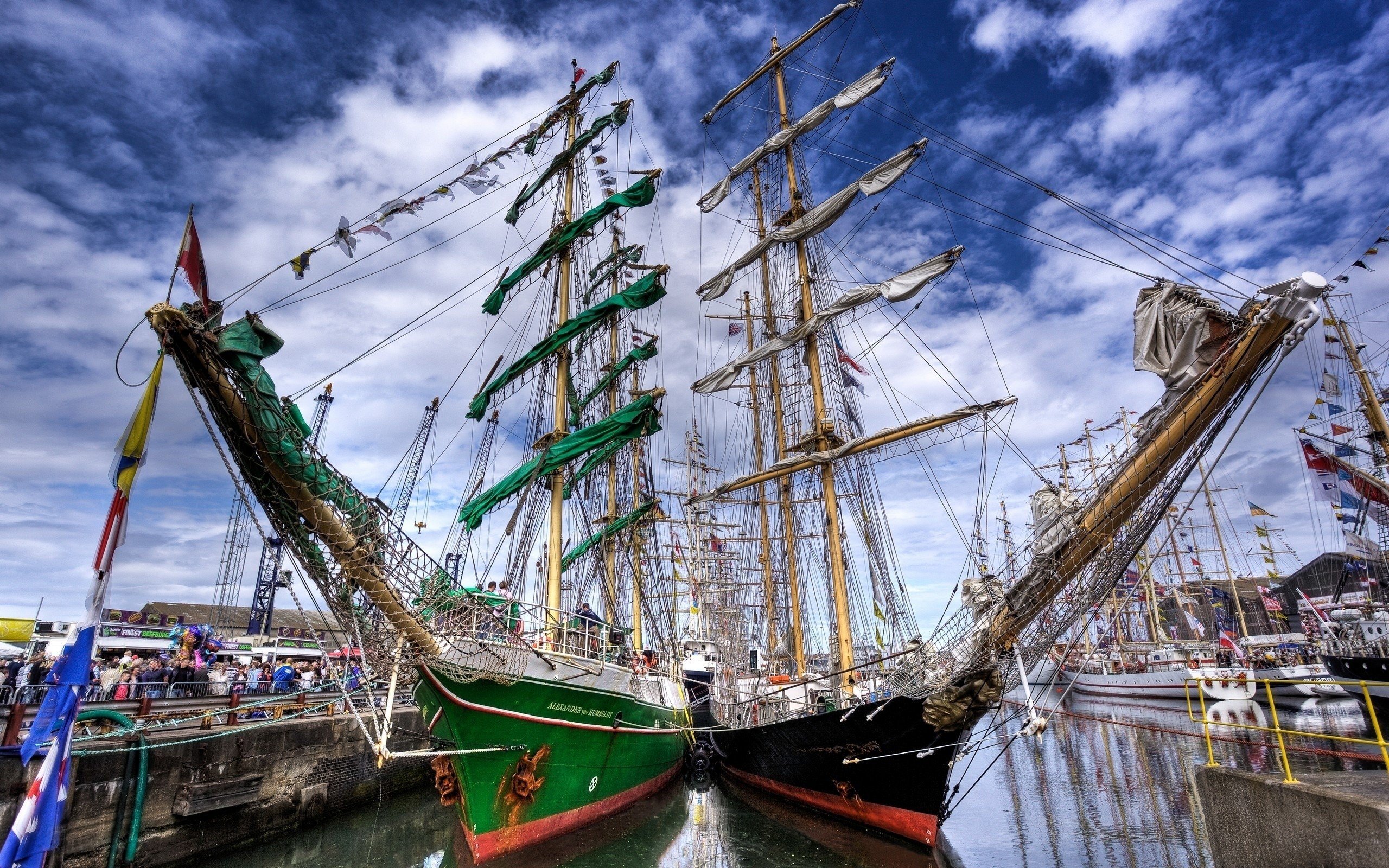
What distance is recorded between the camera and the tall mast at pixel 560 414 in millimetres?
14578

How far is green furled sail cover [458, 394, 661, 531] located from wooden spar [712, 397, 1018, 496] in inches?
171

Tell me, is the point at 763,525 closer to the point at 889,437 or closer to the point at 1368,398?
the point at 889,437

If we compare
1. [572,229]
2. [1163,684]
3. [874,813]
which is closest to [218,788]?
[874,813]

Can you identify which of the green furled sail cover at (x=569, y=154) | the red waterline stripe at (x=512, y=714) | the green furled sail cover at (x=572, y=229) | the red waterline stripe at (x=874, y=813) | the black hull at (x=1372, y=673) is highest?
the green furled sail cover at (x=569, y=154)

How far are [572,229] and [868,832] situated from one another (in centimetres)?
1619

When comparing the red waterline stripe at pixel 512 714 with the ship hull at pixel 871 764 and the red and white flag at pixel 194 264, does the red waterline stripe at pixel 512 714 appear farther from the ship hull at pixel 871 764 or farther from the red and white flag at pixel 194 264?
the red and white flag at pixel 194 264

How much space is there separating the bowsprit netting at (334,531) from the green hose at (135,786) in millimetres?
3864

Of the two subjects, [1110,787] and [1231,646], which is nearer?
[1110,787]

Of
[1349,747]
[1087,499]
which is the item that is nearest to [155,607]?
[1087,499]

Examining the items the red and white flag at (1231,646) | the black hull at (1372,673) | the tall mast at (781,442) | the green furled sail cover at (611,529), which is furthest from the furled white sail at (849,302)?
the red and white flag at (1231,646)

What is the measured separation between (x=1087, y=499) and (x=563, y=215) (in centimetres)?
1580

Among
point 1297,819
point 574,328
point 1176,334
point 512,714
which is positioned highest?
point 574,328

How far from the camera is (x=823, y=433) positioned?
18.5m

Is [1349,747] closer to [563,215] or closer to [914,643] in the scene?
[914,643]
